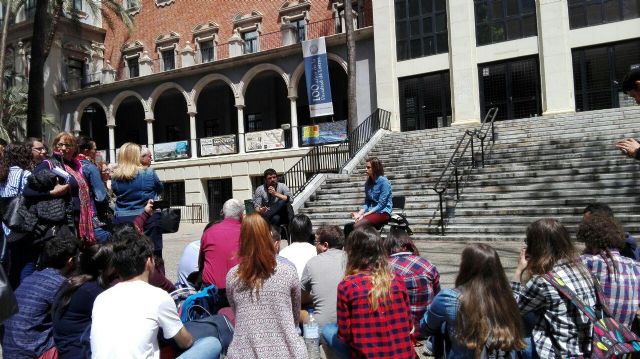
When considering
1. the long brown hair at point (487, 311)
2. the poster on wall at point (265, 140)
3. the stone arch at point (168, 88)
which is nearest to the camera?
the long brown hair at point (487, 311)

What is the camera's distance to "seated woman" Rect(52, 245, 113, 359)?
11.2ft

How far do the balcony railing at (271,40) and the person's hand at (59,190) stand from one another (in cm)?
2054

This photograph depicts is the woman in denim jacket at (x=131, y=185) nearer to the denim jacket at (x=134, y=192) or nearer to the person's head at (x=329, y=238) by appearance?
the denim jacket at (x=134, y=192)

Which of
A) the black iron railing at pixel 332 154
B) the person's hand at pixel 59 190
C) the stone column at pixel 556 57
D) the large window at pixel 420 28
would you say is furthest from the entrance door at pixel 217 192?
the person's hand at pixel 59 190

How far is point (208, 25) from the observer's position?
29.0 meters

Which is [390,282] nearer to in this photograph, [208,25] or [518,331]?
[518,331]

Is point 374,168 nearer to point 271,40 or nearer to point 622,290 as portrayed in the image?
point 622,290

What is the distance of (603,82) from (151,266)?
19464 millimetres

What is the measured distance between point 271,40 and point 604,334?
2528 centimetres

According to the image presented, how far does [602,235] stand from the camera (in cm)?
369

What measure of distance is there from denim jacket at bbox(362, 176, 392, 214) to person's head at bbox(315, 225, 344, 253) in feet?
9.93

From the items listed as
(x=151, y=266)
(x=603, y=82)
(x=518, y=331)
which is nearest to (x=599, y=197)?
(x=603, y=82)

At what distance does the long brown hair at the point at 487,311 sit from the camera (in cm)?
295

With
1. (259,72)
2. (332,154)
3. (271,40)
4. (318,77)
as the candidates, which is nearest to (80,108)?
(259,72)
